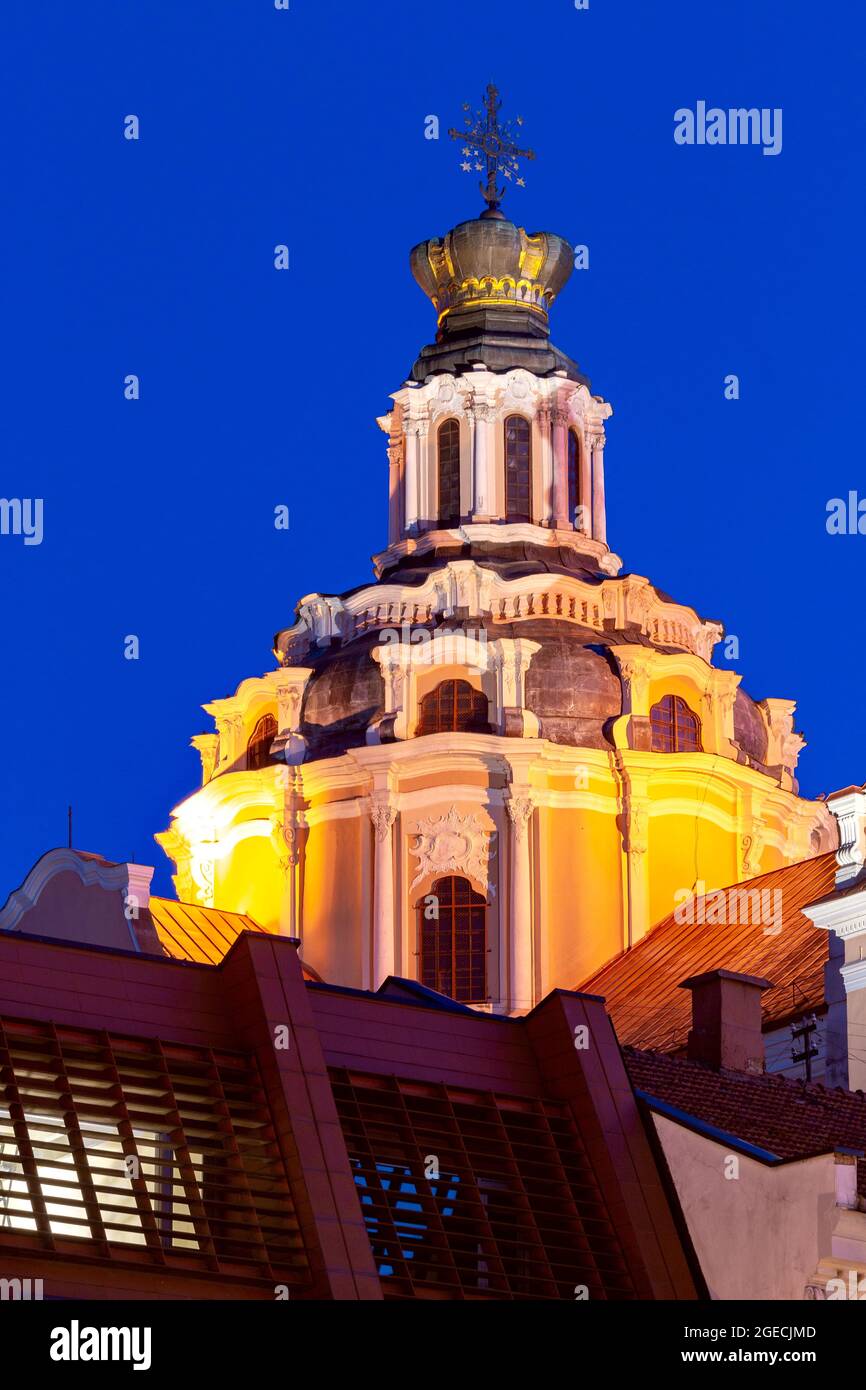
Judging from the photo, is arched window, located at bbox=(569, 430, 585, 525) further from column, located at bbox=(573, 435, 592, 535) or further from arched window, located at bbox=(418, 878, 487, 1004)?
arched window, located at bbox=(418, 878, 487, 1004)

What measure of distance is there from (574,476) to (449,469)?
9.61 ft

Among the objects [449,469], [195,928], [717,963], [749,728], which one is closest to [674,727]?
[749,728]

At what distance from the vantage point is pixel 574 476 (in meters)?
82.2

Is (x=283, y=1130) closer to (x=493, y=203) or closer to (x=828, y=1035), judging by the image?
(x=828, y=1035)

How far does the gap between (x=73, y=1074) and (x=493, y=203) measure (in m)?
51.6

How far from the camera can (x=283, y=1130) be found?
37375 mm

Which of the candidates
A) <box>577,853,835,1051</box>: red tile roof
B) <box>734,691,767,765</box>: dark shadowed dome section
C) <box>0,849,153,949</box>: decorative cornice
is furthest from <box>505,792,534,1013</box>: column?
<box>0,849,153,949</box>: decorative cornice

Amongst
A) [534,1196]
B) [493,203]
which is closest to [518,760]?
[493,203]

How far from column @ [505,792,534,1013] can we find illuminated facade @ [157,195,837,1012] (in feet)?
0.13

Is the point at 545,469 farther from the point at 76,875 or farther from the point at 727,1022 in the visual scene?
the point at 727,1022

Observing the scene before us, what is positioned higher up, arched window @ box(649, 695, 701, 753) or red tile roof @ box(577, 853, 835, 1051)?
arched window @ box(649, 695, 701, 753)

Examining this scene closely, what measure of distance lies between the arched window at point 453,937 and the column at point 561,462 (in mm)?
11106

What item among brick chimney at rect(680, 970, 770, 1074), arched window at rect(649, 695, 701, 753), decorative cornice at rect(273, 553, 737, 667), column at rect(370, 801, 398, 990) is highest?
decorative cornice at rect(273, 553, 737, 667)

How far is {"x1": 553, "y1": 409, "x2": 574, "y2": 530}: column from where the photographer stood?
3184 inches
